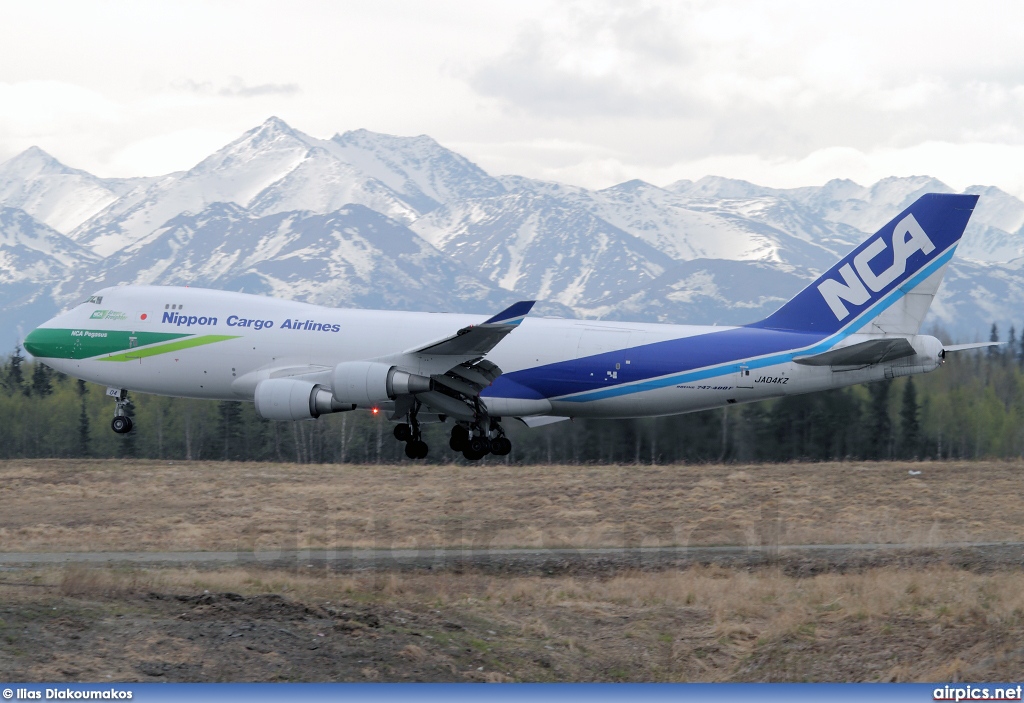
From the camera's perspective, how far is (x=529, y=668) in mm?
27766

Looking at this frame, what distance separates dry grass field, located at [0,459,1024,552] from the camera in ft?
149

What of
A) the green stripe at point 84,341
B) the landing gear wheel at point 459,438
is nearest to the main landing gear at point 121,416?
the green stripe at point 84,341

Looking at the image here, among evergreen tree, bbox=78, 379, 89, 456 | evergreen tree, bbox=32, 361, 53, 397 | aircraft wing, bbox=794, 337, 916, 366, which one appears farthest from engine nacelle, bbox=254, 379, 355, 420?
evergreen tree, bbox=32, 361, 53, 397

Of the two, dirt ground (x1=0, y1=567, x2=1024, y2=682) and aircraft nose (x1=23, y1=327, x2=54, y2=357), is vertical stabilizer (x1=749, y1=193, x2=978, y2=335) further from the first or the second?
aircraft nose (x1=23, y1=327, x2=54, y2=357)

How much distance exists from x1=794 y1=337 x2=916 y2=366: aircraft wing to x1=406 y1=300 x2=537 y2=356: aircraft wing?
37.8 ft

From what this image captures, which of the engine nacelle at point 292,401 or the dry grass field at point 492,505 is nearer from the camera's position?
the engine nacelle at point 292,401

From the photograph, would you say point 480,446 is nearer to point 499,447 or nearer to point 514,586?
point 499,447

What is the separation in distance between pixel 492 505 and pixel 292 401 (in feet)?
38.8

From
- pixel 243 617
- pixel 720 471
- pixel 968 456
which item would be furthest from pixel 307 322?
pixel 968 456

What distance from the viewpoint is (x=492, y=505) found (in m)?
51.8

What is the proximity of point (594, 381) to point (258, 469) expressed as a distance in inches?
957

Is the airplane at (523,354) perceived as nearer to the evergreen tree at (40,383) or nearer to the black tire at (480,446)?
the black tire at (480,446)

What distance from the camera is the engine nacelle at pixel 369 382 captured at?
139 feet

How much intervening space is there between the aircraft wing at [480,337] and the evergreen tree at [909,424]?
44.1m
